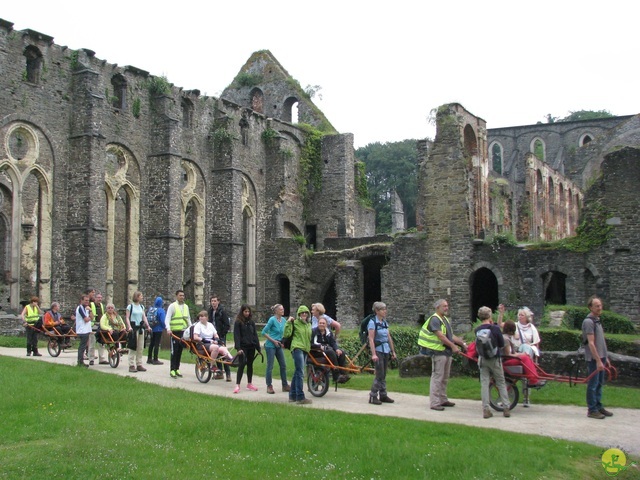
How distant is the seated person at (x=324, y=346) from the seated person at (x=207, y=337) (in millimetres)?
2549

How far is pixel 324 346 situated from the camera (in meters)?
12.7

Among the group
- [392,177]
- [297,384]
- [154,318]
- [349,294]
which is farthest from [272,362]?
[392,177]

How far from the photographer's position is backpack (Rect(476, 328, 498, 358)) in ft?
35.0

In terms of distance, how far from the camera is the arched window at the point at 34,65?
26.1 metres

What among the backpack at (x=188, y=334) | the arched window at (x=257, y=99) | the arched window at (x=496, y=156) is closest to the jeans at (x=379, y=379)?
the backpack at (x=188, y=334)

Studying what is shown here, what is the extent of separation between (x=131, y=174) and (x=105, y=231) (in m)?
3.98

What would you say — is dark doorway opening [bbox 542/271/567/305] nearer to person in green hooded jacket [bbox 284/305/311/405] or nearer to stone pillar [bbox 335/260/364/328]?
stone pillar [bbox 335/260/364/328]

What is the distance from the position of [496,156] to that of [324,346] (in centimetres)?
5190

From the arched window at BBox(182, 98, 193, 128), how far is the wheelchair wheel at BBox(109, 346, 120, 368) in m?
17.7

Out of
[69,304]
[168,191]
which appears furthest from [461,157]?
[69,304]

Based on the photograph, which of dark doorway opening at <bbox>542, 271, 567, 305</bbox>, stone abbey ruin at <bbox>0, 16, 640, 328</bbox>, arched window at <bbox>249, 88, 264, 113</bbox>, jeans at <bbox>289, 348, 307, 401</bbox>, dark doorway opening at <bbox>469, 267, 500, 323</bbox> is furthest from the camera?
arched window at <bbox>249, 88, 264, 113</bbox>

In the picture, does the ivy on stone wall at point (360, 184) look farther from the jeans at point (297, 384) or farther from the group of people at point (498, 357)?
the jeans at point (297, 384)

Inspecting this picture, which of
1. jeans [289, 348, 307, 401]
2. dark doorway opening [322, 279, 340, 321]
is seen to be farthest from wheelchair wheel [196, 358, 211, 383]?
dark doorway opening [322, 279, 340, 321]

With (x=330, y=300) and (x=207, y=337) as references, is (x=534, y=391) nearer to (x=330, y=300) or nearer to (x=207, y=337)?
(x=207, y=337)
